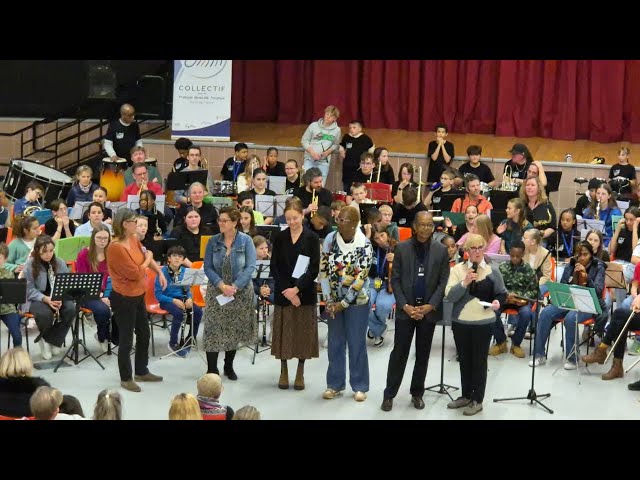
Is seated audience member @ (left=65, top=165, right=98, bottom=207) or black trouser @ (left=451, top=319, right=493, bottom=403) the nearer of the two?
black trouser @ (left=451, top=319, right=493, bottom=403)

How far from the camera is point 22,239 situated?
10.1 meters

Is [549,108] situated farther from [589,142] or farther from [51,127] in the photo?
[51,127]

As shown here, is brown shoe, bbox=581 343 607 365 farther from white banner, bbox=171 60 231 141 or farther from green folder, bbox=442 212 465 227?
white banner, bbox=171 60 231 141

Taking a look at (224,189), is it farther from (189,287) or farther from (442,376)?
(442,376)

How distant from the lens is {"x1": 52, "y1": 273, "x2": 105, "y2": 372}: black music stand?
911cm

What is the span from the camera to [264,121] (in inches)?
703

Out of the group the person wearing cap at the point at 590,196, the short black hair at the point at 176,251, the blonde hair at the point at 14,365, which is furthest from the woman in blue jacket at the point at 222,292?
the person wearing cap at the point at 590,196

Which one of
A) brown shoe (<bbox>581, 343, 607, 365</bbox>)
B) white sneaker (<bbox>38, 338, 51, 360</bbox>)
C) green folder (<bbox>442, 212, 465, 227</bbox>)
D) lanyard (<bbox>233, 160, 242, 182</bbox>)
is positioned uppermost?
lanyard (<bbox>233, 160, 242, 182</bbox>)

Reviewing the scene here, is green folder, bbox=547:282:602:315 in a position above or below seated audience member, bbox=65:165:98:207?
below

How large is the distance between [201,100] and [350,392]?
25.1 ft

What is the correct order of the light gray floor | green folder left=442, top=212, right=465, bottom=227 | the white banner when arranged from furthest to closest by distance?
the white banner, green folder left=442, top=212, right=465, bottom=227, the light gray floor

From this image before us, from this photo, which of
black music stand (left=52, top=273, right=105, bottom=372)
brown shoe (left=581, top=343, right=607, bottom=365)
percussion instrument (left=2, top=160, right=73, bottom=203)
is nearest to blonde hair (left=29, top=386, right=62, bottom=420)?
black music stand (left=52, top=273, right=105, bottom=372)

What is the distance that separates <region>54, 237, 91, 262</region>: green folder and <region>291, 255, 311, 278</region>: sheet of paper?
105 inches

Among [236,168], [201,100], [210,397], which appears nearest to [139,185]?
[236,168]
